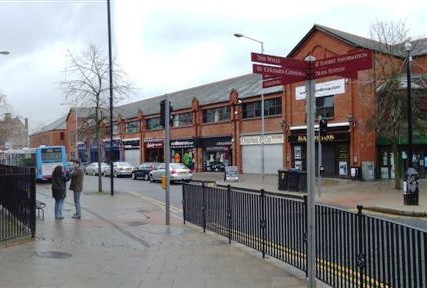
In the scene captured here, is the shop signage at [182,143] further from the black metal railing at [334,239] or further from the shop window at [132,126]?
the black metal railing at [334,239]

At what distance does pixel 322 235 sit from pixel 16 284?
13.7 feet

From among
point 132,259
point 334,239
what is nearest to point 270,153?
point 132,259

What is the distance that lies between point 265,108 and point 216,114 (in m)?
8.06

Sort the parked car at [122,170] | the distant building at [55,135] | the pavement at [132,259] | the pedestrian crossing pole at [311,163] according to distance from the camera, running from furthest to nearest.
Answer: the distant building at [55,135] < the parked car at [122,170] < the pavement at [132,259] < the pedestrian crossing pole at [311,163]

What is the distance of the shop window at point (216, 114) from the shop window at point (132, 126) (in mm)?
17213

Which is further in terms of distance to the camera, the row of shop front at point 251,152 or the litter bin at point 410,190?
the row of shop front at point 251,152

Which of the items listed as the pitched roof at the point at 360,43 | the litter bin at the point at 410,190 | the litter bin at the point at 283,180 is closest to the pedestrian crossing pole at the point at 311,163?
the litter bin at the point at 410,190

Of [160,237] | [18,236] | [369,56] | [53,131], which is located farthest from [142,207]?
[53,131]

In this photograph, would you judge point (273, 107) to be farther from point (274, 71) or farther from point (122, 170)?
point (274, 71)

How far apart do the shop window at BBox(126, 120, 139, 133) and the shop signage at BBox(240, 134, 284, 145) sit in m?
24.1

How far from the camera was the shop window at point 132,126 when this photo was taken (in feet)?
221

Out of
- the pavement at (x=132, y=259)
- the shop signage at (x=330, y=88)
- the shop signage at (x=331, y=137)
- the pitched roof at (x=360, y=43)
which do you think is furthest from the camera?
the shop signage at (x=330, y=88)

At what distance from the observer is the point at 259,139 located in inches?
1736

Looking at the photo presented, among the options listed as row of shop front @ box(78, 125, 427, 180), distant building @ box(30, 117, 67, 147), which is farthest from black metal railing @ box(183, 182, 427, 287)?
distant building @ box(30, 117, 67, 147)
